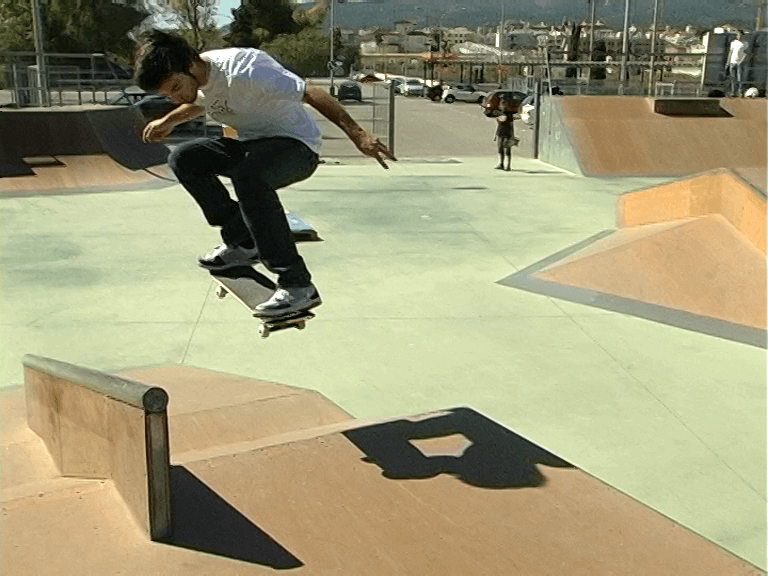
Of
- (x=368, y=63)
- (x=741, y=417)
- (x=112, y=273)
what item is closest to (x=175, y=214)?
(x=112, y=273)

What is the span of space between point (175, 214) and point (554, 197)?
591 cm

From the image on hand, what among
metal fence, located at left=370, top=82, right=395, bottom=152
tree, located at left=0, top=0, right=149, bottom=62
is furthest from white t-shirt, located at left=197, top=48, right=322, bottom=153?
tree, located at left=0, top=0, right=149, bottom=62

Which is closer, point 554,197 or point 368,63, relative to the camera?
point 554,197


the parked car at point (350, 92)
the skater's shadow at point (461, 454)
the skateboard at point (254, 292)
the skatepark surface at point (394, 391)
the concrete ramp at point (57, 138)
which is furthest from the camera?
the parked car at point (350, 92)

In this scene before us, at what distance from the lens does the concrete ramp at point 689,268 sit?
22.8 ft

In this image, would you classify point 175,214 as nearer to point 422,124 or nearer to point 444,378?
point 444,378

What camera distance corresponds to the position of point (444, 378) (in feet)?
18.7

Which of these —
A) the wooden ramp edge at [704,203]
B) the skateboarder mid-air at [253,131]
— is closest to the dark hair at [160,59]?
the skateboarder mid-air at [253,131]

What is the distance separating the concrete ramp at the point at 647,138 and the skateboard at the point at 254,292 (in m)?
12.6

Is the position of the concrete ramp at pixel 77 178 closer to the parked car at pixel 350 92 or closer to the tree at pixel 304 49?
the parked car at pixel 350 92

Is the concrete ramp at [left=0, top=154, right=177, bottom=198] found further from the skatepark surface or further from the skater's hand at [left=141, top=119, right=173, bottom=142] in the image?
the skater's hand at [left=141, top=119, right=173, bottom=142]

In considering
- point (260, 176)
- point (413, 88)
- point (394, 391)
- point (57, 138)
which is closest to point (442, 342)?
point (394, 391)

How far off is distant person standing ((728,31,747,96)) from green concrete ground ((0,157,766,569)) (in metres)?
13.0

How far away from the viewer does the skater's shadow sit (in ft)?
11.8
